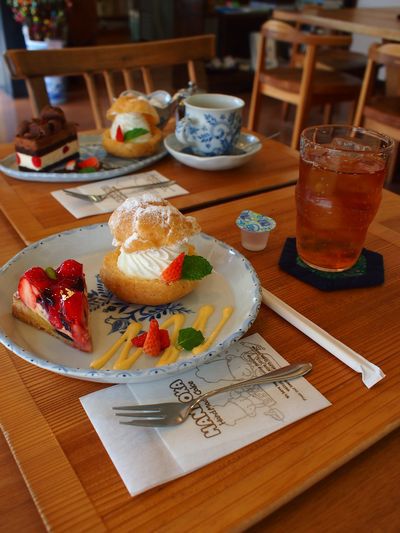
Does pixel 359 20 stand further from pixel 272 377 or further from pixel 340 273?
pixel 272 377

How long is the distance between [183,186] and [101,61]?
0.77 meters

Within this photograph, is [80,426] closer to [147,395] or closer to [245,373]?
[147,395]

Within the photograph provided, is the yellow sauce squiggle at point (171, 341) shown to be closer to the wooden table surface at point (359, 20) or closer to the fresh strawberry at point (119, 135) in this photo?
the fresh strawberry at point (119, 135)

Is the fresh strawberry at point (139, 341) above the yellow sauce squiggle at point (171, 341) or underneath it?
above

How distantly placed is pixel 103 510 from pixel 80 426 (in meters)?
0.11

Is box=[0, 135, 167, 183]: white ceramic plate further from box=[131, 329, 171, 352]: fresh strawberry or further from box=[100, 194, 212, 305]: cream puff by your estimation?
box=[131, 329, 171, 352]: fresh strawberry

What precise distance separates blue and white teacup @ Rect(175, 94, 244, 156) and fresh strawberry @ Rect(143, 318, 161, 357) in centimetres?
69

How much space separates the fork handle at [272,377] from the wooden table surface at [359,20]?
263 cm

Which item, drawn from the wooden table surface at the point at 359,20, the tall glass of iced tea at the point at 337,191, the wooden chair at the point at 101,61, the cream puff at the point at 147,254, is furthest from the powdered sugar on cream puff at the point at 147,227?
the wooden table surface at the point at 359,20

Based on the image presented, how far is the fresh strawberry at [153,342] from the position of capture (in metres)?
0.63

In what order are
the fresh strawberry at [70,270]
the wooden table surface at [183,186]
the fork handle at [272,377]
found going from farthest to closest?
the wooden table surface at [183,186]
the fresh strawberry at [70,270]
the fork handle at [272,377]

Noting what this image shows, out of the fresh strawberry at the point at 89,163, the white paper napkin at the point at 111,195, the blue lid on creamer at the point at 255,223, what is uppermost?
the blue lid on creamer at the point at 255,223

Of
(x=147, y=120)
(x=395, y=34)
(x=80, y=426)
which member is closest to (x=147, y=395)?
(x=80, y=426)

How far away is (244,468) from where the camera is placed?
1.64 ft
